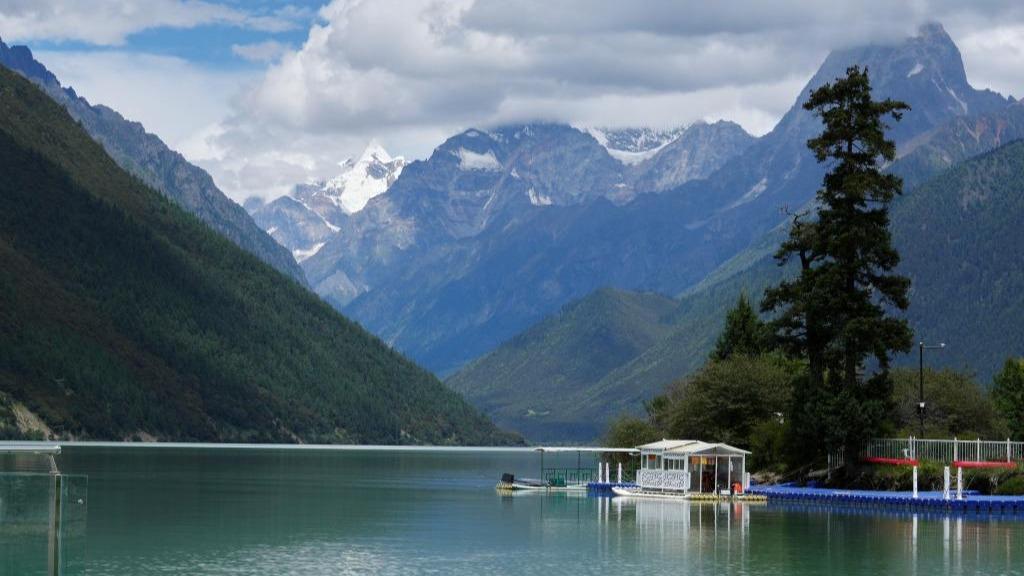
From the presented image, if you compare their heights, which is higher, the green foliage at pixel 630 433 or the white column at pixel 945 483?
the green foliage at pixel 630 433

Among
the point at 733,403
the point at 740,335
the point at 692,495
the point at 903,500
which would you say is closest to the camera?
the point at 903,500

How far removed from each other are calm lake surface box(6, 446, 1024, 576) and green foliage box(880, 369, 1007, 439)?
75.0ft

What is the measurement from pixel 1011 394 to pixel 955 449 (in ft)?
130

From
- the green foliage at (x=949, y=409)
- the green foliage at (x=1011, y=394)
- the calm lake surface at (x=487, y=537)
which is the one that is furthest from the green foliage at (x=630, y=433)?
the green foliage at (x=1011, y=394)

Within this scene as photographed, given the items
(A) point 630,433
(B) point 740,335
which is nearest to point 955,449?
(A) point 630,433

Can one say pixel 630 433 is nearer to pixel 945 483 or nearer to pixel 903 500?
pixel 903 500

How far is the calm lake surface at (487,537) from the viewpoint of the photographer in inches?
2532

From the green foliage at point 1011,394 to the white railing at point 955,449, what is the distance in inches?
479

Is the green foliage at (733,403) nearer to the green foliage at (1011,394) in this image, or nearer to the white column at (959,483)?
the green foliage at (1011,394)

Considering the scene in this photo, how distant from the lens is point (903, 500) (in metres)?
97.9

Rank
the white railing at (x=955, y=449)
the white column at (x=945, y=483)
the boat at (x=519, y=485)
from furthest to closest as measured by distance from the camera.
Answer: the boat at (x=519, y=485), the white railing at (x=955, y=449), the white column at (x=945, y=483)

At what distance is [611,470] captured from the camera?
14012cm

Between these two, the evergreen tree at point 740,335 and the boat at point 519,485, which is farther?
the evergreen tree at point 740,335

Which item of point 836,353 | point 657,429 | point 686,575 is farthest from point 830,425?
point 686,575
